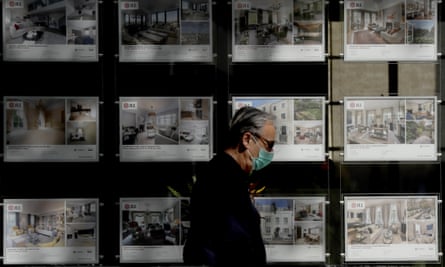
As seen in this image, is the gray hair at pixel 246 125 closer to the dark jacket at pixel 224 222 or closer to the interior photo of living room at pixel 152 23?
the dark jacket at pixel 224 222

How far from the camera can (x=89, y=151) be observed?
611cm

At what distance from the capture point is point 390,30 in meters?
6.18

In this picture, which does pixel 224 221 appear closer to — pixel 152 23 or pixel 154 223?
pixel 154 223

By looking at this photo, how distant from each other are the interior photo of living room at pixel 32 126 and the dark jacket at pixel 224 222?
247 centimetres

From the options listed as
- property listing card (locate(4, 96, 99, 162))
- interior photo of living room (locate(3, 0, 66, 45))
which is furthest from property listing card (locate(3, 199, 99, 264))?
interior photo of living room (locate(3, 0, 66, 45))

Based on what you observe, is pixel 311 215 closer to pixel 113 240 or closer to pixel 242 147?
pixel 113 240

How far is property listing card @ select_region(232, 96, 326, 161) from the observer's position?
6.13 m

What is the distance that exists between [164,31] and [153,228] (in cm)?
155

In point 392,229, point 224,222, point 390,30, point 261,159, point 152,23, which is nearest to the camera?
point 224,222

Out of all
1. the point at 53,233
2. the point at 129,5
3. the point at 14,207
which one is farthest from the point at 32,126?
the point at 129,5

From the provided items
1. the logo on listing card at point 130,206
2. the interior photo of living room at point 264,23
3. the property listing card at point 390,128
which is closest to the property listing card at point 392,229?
the property listing card at point 390,128

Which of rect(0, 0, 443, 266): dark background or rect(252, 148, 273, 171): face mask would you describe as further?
rect(0, 0, 443, 266): dark background

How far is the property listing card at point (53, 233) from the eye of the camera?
6.17m

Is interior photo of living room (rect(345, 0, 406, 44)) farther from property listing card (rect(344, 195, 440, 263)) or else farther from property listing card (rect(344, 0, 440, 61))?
property listing card (rect(344, 195, 440, 263))
